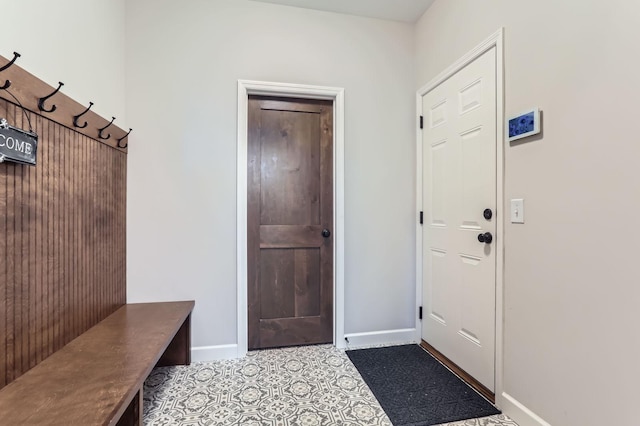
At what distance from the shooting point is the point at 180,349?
7.24ft

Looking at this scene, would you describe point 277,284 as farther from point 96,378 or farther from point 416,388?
point 96,378

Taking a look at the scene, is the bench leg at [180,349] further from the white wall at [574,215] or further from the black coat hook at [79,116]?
the white wall at [574,215]

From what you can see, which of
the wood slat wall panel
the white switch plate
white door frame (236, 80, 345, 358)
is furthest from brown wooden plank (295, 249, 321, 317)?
the white switch plate

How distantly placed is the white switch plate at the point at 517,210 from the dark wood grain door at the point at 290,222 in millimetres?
1305

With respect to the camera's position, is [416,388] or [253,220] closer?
[416,388]

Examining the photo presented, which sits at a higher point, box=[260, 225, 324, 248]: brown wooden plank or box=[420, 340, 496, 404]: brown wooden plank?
box=[260, 225, 324, 248]: brown wooden plank

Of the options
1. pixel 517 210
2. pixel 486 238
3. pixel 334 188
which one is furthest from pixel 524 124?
pixel 334 188

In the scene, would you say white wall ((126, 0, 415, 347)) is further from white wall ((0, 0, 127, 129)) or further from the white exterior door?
the white exterior door

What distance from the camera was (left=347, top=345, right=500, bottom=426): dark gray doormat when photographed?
1664mm

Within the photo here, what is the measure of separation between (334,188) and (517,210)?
4.26 feet

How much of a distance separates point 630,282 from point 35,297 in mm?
2376

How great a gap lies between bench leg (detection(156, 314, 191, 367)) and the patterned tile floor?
0.07m

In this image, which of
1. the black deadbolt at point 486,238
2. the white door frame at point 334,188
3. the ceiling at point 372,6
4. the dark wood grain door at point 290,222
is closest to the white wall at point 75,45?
the white door frame at point 334,188

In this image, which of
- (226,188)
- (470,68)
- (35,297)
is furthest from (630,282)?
(35,297)
